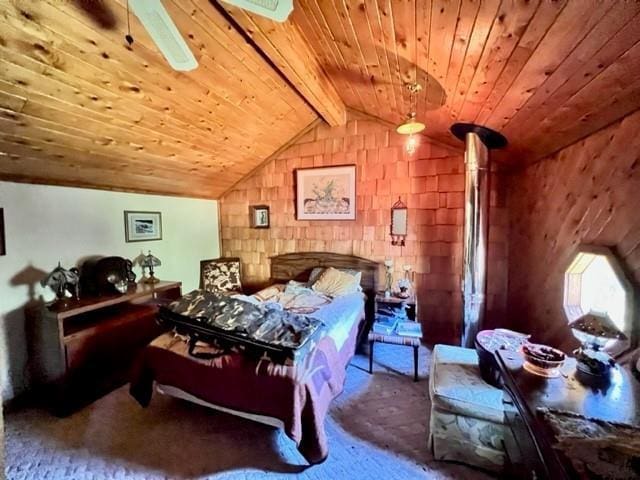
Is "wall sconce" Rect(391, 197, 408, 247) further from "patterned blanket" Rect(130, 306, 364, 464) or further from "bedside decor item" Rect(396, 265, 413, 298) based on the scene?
"patterned blanket" Rect(130, 306, 364, 464)

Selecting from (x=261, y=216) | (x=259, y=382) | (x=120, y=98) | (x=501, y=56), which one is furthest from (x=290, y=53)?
(x=261, y=216)

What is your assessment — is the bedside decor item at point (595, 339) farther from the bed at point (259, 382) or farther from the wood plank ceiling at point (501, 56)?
the bed at point (259, 382)

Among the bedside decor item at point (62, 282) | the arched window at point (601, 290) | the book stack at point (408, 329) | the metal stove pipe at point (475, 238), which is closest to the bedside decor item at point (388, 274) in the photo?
the book stack at point (408, 329)

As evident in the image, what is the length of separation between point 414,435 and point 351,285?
69.8 inches

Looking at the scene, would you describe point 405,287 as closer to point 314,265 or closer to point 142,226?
point 314,265

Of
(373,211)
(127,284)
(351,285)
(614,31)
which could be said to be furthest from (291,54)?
(127,284)

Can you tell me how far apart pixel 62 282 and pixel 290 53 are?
2773mm

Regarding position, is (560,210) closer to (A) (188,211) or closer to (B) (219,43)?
(B) (219,43)

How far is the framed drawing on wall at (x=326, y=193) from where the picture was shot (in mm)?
4043

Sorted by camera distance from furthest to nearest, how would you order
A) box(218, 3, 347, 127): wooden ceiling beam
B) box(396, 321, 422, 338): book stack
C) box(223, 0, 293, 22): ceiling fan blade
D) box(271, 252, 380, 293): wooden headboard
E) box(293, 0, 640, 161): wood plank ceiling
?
1. box(271, 252, 380, 293): wooden headboard
2. box(396, 321, 422, 338): book stack
3. box(218, 3, 347, 127): wooden ceiling beam
4. box(293, 0, 640, 161): wood plank ceiling
5. box(223, 0, 293, 22): ceiling fan blade

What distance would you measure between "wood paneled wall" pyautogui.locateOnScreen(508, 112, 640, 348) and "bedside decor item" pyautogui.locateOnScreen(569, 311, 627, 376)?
578 mm

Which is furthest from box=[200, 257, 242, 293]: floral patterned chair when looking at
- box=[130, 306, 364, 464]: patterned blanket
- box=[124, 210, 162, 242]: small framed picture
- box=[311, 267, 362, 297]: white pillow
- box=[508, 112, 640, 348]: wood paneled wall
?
box=[508, 112, 640, 348]: wood paneled wall

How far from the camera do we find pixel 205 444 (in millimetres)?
2059

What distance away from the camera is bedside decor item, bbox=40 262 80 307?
2.55 metres
